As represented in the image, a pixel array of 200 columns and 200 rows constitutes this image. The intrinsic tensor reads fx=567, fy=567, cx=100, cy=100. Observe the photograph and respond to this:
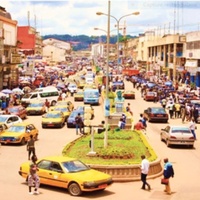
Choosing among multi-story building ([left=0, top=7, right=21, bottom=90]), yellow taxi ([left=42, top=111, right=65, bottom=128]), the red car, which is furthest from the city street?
multi-story building ([left=0, top=7, right=21, bottom=90])

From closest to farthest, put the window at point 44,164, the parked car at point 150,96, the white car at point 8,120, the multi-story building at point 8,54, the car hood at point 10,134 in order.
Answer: the window at point 44,164 < the car hood at point 10,134 < the white car at point 8,120 < the parked car at point 150,96 < the multi-story building at point 8,54

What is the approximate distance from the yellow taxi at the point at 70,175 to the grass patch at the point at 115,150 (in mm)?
2675

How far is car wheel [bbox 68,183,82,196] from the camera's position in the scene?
1848 cm

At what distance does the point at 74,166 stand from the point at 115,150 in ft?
15.9

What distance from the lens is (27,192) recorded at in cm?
1894

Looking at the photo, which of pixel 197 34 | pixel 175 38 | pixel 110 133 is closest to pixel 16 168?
pixel 110 133

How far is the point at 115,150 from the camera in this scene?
24.2 metres

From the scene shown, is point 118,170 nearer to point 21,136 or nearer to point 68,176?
point 68,176

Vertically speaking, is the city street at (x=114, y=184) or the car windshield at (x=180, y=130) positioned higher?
the car windshield at (x=180, y=130)

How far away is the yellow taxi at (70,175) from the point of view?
18438 millimetres

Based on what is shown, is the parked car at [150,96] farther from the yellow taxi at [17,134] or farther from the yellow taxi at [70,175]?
the yellow taxi at [70,175]

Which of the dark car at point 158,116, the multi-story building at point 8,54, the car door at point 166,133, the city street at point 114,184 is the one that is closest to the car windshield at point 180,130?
the car door at point 166,133

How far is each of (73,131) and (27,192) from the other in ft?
59.7

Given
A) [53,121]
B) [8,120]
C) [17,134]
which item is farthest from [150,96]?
[17,134]
